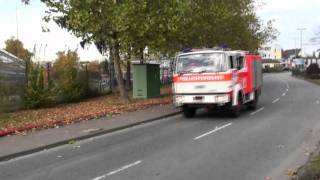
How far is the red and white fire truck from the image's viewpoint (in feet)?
69.5

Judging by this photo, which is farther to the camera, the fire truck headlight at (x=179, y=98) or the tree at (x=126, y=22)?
the tree at (x=126, y=22)

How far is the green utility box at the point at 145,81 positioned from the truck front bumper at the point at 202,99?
10.5m

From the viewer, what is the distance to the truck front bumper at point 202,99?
69.5 feet

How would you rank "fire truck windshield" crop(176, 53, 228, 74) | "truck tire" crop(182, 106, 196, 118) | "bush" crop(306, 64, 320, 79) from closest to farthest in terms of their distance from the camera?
"fire truck windshield" crop(176, 53, 228, 74), "truck tire" crop(182, 106, 196, 118), "bush" crop(306, 64, 320, 79)

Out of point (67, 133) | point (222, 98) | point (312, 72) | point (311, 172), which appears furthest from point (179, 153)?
point (312, 72)

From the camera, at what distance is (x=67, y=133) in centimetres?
1752

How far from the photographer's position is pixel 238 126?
18.9 metres

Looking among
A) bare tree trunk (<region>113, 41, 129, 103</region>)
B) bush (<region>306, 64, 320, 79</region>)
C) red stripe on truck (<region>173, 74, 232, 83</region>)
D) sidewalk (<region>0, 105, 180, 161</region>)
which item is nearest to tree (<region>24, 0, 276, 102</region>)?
bare tree trunk (<region>113, 41, 129, 103</region>)

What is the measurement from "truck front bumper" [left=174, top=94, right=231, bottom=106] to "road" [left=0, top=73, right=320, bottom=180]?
100 centimetres

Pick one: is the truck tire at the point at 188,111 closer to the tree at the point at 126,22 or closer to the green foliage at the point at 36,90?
the tree at the point at 126,22

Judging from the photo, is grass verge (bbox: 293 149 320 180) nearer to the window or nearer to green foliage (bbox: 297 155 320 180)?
green foliage (bbox: 297 155 320 180)

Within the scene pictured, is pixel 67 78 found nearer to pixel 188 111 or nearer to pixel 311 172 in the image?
pixel 188 111

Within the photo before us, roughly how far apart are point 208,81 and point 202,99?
674 mm

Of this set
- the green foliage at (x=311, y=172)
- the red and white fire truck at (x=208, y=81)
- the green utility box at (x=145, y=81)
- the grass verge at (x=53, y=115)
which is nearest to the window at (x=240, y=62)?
the red and white fire truck at (x=208, y=81)
